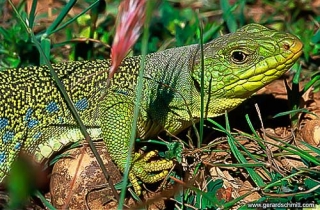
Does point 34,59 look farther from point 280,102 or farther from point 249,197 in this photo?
point 249,197

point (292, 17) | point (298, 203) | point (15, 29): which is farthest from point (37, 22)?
point (298, 203)

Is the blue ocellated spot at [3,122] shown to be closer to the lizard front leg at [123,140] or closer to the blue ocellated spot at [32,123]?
the blue ocellated spot at [32,123]

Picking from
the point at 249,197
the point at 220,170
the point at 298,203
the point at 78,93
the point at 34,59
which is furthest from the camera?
the point at 34,59

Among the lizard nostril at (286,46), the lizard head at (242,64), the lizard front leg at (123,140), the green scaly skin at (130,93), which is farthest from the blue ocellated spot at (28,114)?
the lizard nostril at (286,46)

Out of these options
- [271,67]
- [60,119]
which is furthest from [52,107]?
[271,67]

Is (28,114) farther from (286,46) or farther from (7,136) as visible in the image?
(286,46)

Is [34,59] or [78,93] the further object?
[34,59]

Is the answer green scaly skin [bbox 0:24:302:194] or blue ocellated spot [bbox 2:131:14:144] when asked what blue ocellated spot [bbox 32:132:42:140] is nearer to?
green scaly skin [bbox 0:24:302:194]
